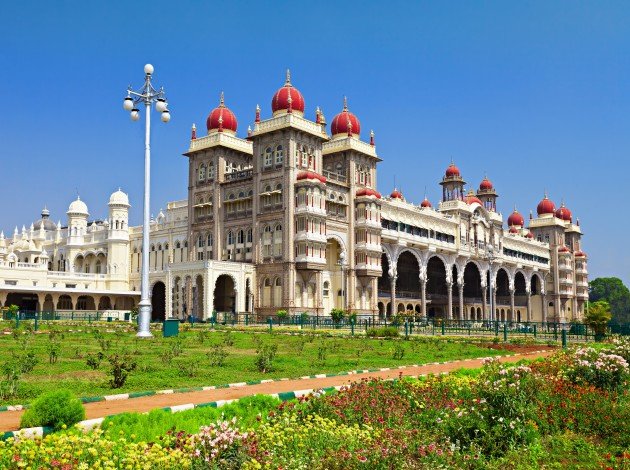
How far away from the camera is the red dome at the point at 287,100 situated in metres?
59.4

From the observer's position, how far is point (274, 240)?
190 ft

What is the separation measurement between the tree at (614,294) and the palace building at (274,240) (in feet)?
245

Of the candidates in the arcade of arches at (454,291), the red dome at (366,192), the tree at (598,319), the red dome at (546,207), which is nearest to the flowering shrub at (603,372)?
the tree at (598,319)

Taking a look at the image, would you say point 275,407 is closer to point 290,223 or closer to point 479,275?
point 290,223

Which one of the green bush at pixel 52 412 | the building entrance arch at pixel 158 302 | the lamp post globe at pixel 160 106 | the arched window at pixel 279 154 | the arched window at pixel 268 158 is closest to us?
the green bush at pixel 52 412

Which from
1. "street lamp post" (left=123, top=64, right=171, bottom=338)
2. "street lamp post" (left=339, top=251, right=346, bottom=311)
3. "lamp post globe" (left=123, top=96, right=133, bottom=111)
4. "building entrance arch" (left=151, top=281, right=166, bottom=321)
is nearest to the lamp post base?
"street lamp post" (left=123, top=64, right=171, bottom=338)

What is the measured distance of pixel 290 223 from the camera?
56094 millimetres

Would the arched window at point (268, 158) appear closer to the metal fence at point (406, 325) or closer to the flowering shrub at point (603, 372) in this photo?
the metal fence at point (406, 325)

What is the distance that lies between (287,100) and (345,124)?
9281 millimetres

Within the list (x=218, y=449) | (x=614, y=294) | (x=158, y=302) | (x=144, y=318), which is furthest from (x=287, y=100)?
(x=614, y=294)

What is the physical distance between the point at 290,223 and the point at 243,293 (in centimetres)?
806

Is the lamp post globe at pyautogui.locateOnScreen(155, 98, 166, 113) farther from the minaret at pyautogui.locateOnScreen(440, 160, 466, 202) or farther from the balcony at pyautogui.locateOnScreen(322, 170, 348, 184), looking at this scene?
the minaret at pyautogui.locateOnScreen(440, 160, 466, 202)

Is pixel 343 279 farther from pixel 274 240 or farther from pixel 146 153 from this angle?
pixel 146 153

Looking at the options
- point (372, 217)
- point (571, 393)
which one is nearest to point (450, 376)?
point (571, 393)
